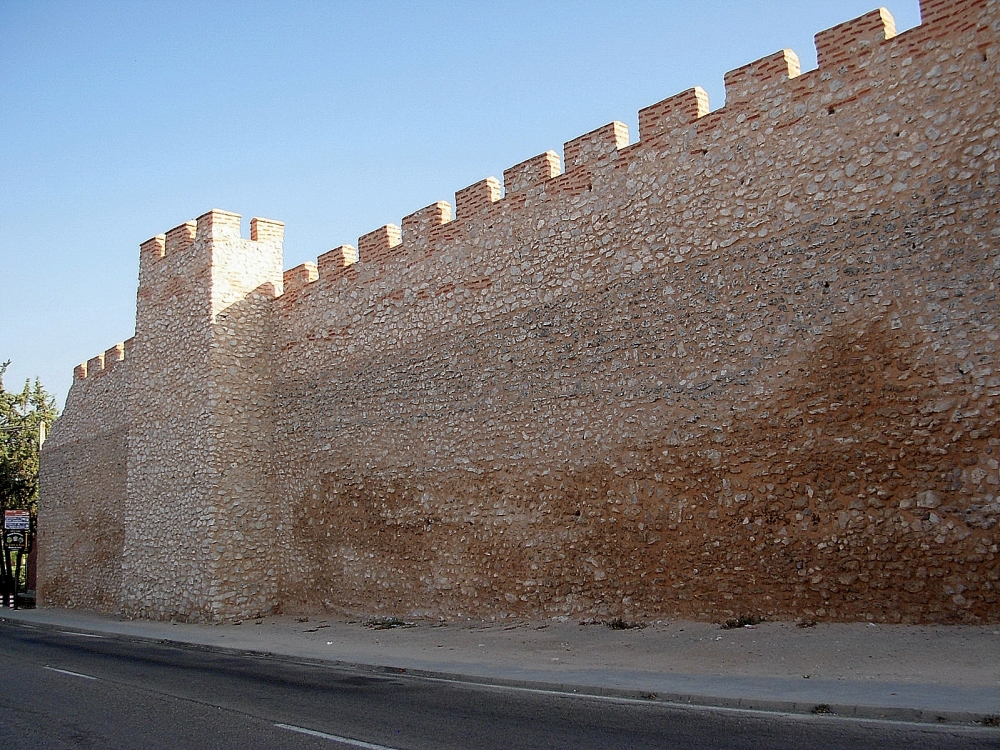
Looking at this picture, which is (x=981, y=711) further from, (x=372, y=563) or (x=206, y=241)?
(x=206, y=241)

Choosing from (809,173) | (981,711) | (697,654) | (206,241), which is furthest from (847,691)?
(206,241)

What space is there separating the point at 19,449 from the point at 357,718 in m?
28.1

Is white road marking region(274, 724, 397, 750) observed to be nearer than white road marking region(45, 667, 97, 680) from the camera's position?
Yes

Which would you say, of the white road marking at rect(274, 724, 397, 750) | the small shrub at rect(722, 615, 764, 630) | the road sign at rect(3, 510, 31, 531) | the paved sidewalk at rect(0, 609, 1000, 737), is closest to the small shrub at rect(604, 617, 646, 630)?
the paved sidewalk at rect(0, 609, 1000, 737)

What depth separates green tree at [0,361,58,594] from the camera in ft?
97.3

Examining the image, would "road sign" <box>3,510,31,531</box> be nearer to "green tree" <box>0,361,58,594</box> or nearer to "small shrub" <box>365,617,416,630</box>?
"green tree" <box>0,361,58,594</box>

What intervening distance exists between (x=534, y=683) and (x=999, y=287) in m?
5.83

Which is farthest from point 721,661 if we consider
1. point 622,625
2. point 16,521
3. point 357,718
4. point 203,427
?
point 16,521

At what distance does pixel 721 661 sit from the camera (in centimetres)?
840

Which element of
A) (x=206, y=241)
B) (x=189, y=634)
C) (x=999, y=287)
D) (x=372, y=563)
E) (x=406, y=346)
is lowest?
(x=189, y=634)

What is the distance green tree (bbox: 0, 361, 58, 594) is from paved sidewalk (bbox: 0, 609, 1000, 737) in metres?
20.9

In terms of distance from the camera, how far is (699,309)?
10.5 metres

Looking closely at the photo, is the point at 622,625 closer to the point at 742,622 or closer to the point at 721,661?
the point at 742,622

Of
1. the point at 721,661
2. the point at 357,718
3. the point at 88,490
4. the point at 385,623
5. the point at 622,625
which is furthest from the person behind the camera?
the point at 88,490
